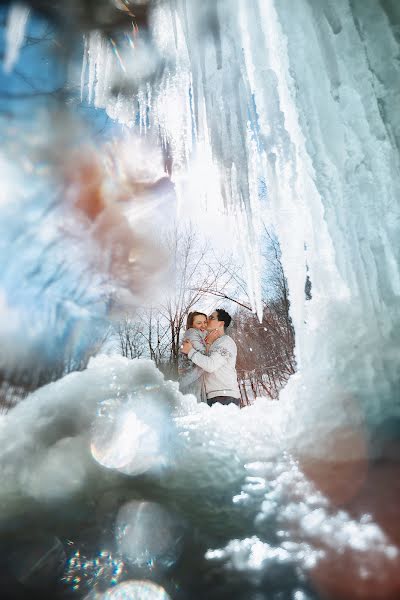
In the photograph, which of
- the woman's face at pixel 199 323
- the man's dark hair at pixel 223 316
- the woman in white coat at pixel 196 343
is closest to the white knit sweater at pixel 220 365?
the woman in white coat at pixel 196 343

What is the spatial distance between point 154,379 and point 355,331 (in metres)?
1.56

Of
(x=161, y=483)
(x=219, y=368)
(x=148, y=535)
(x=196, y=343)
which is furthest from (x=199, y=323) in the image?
(x=148, y=535)

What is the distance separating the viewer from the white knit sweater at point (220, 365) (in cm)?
301

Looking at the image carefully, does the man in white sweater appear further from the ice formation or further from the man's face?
the ice formation

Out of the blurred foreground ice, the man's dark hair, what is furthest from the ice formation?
the man's dark hair

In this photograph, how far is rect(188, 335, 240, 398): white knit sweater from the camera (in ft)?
9.86

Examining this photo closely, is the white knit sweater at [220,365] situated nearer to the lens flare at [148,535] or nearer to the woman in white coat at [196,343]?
the woman in white coat at [196,343]

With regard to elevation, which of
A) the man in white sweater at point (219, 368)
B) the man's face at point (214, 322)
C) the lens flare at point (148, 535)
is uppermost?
the man's face at point (214, 322)

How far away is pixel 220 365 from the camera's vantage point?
3.01 m

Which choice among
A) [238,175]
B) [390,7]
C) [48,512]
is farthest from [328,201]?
[48,512]

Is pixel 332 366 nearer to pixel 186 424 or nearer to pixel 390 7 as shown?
pixel 186 424

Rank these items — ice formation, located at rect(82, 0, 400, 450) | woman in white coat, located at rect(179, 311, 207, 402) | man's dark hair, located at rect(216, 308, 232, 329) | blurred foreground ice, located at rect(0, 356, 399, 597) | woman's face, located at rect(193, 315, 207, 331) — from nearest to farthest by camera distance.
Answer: blurred foreground ice, located at rect(0, 356, 399, 597), ice formation, located at rect(82, 0, 400, 450), woman in white coat, located at rect(179, 311, 207, 402), man's dark hair, located at rect(216, 308, 232, 329), woman's face, located at rect(193, 315, 207, 331)

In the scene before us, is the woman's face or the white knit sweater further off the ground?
the woman's face

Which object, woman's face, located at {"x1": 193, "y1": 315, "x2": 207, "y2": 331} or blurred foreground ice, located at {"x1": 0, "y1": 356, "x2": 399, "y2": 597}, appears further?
woman's face, located at {"x1": 193, "y1": 315, "x2": 207, "y2": 331}
